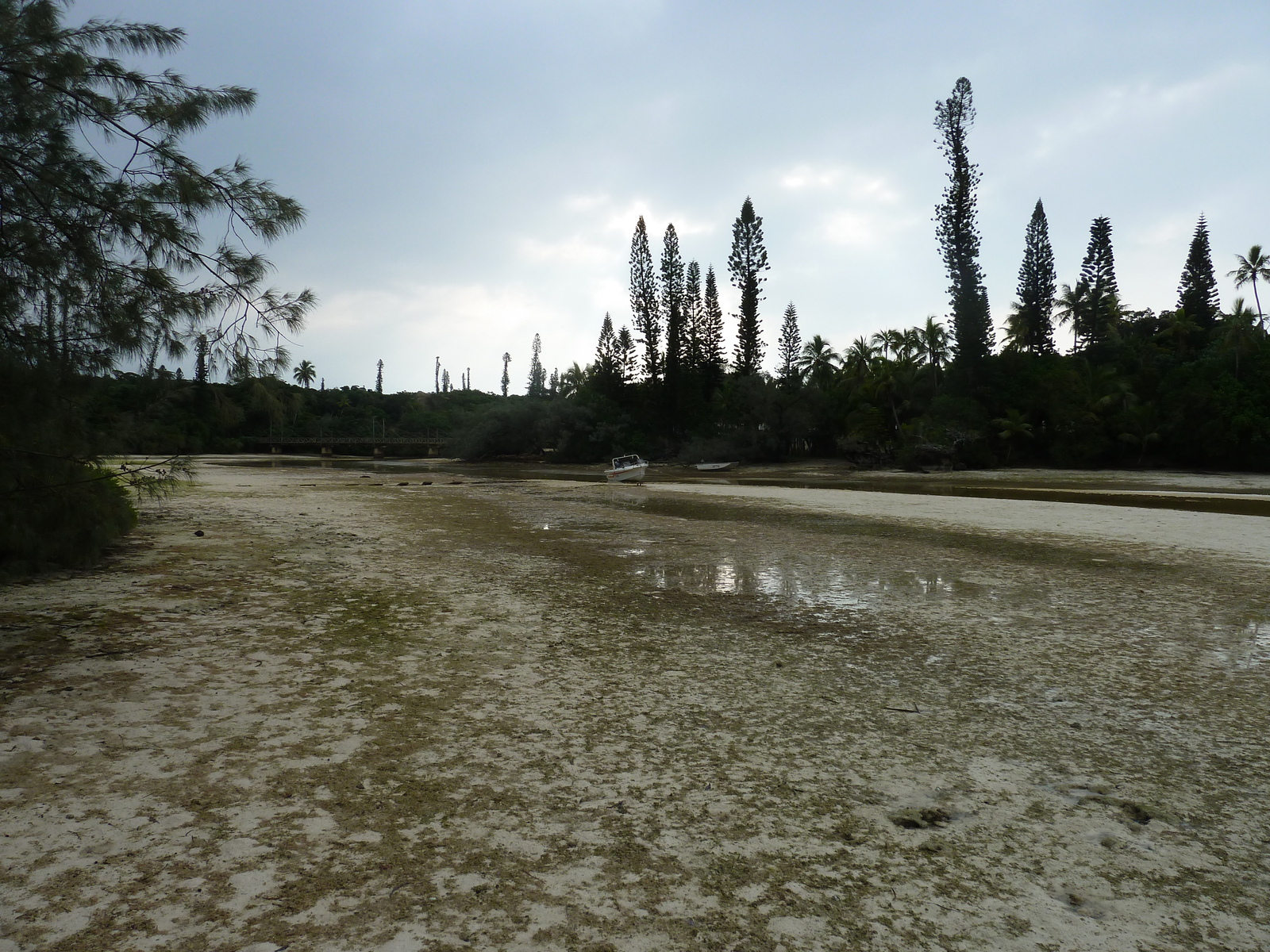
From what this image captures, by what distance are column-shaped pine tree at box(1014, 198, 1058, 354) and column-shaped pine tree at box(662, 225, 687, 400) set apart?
26.5m

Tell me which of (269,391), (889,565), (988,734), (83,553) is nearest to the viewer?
(988,734)

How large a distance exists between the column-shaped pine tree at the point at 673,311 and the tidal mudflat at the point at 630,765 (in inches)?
2075

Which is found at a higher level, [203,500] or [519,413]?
[519,413]

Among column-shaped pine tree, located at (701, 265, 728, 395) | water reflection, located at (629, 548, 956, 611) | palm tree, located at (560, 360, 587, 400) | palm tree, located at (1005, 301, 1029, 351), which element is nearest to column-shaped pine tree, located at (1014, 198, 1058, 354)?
palm tree, located at (1005, 301, 1029, 351)

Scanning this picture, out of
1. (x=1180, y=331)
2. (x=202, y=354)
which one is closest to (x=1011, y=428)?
(x=1180, y=331)

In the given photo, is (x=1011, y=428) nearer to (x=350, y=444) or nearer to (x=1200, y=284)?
(x=1200, y=284)

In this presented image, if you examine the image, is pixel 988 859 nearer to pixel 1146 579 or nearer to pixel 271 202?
pixel 271 202

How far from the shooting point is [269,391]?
17.6 ft

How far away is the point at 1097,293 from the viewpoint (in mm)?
59969

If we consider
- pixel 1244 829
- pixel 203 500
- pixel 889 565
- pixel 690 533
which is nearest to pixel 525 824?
pixel 1244 829

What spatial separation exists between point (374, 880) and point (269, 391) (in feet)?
13.5

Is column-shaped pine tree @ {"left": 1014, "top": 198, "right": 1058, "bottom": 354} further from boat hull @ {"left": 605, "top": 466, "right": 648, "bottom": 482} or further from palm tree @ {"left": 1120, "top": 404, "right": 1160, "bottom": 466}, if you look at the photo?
boat hull @ {"left": 605, "top": 466, "right": 648, "bottom": 482}

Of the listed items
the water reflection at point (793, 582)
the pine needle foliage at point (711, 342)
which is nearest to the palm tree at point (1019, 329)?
the pine needle foliage at point (711, 342)

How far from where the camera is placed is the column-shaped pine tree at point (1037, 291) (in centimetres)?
5612
